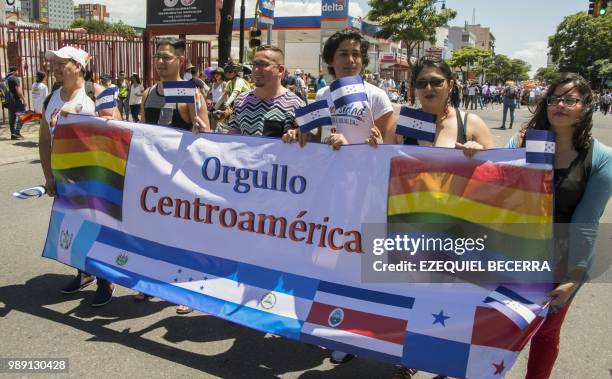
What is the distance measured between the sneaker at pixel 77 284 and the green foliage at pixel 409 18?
3994 centimetres

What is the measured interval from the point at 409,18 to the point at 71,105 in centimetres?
3980

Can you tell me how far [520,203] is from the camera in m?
2.65

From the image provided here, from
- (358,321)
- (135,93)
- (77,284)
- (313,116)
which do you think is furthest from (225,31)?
(358,321)

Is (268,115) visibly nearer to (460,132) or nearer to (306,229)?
(306,229)

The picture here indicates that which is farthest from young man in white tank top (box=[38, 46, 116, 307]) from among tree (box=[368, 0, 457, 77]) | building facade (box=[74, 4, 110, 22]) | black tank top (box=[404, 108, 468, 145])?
building facade (box=[74, 4, 110, 22])

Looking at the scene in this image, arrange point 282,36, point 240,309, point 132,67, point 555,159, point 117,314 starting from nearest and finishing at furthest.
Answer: point 555,159 → point 240,309 → point 117,314 → point 132,67 → point 282,36

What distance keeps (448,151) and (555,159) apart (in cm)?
51

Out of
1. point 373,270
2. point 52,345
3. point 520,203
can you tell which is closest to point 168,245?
point 52,345

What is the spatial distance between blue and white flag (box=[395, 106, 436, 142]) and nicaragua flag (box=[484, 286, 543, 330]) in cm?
88

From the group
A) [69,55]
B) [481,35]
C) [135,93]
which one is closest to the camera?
[69,55]

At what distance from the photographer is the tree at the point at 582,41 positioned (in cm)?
7206

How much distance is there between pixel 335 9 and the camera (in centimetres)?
4256

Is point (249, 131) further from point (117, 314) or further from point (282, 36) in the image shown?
point (282, 36)

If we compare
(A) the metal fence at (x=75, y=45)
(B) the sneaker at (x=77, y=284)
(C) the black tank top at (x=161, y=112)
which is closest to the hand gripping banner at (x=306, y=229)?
(C) the black tank top at (x=161, y=112)
